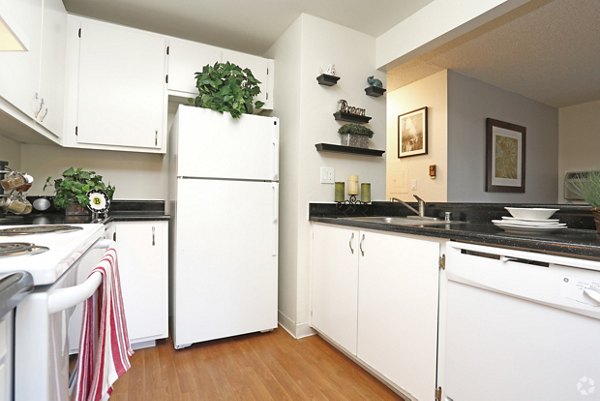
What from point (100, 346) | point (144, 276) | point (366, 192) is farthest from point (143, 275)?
point (366, 192)

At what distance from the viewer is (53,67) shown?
5.79ft

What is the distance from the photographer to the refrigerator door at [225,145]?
1.98 m

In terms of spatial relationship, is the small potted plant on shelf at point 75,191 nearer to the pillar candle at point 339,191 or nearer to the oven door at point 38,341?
the pillar candle at point 339,191

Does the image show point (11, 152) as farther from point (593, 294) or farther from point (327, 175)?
point (593, 294)

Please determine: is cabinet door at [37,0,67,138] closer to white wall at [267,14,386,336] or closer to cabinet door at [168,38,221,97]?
cabinet door at [168,38,221,97]

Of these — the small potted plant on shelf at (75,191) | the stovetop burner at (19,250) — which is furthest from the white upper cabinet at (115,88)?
the stovetop burner at (19,250)

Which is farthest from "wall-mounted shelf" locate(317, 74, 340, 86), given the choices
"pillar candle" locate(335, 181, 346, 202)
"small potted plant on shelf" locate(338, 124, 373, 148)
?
"pillar candle" locate(335, 181, 346, 202)

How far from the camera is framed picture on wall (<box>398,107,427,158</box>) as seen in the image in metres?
3.29

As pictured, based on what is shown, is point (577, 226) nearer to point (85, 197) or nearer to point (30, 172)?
point (85, 197)

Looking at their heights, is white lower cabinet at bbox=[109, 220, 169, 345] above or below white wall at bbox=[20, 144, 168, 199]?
below

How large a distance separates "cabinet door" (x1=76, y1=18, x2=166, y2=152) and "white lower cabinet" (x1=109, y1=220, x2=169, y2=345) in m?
0.64

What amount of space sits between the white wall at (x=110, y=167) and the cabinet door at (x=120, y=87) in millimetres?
323

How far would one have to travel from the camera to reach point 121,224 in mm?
1938

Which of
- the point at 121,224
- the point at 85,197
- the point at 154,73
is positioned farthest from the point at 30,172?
the point at 154,73
